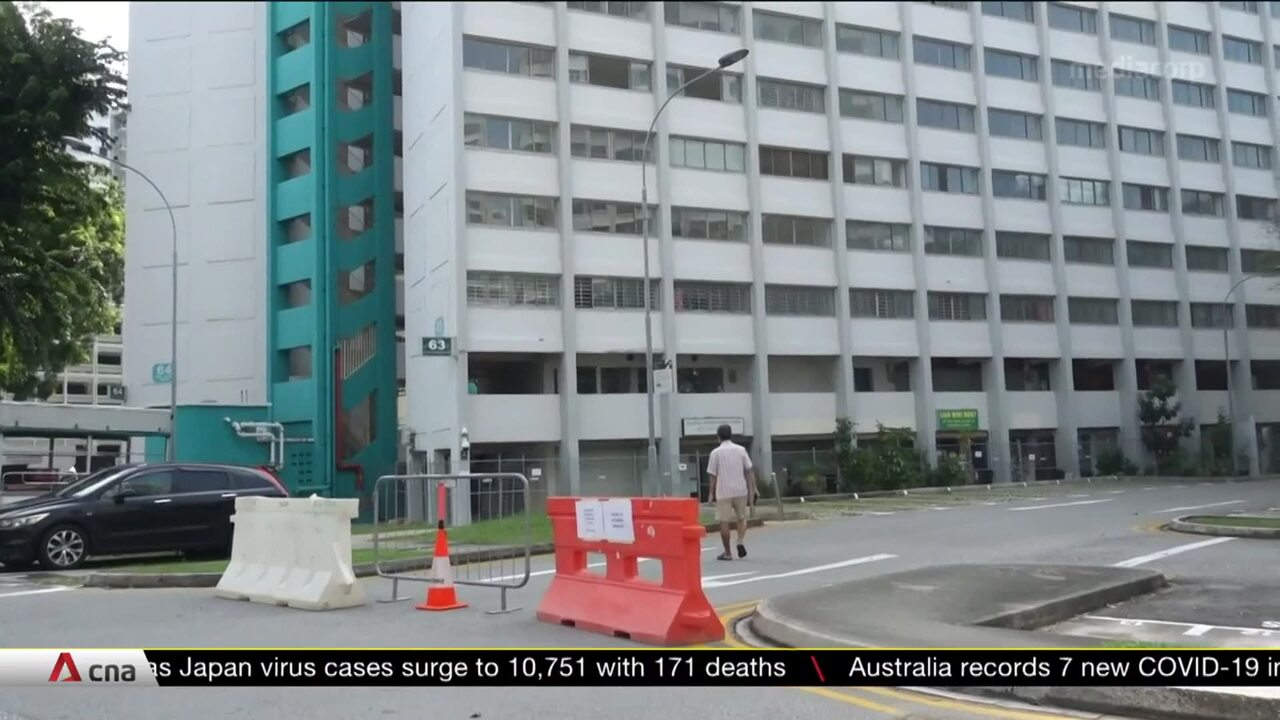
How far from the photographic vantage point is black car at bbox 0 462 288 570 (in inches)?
596

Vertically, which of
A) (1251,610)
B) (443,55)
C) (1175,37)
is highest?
(1175,37)

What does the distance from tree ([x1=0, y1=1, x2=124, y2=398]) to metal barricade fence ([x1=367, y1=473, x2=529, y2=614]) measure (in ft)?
51.0

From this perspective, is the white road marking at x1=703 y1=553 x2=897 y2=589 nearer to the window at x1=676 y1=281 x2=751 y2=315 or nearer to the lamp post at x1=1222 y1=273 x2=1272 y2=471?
the window at x1=676 y1=281 x2=751 y2=315

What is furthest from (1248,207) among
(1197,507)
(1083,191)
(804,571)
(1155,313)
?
(804,571)

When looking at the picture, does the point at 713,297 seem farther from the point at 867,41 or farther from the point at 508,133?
the point at 867,41

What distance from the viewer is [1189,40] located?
5281cm

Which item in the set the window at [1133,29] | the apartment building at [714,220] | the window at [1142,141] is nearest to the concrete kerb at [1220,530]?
the apartment building at [714,220]

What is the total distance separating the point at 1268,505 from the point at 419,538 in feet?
67.6

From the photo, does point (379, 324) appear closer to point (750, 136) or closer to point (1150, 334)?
point (750, 136)

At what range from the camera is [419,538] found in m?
14.3

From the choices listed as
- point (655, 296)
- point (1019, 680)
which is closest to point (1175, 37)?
point (655, 296)

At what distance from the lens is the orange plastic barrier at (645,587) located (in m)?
8.49

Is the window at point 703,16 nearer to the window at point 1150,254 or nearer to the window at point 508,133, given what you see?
the window at point 508,133

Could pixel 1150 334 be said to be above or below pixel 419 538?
above
